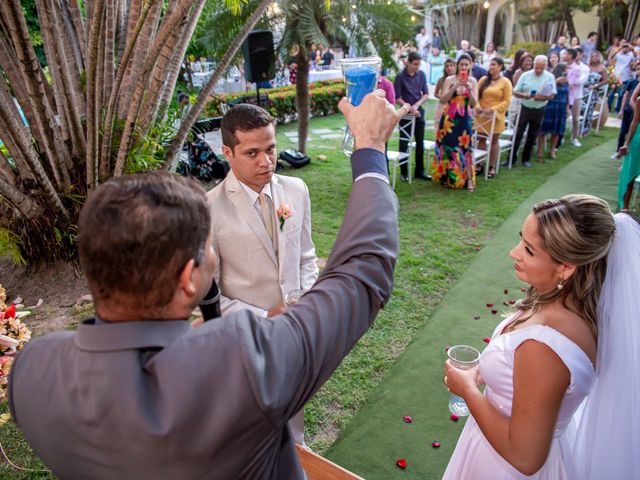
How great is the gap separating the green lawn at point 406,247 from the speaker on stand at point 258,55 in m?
2.11

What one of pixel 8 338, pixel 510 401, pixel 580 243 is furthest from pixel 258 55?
pixel 510 401

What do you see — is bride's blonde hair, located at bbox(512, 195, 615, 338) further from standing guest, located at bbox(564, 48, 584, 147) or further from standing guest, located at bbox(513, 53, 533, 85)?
standing guest, located at bbox(564, 48, 584, 147)

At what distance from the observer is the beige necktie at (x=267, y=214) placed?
9.00 feet

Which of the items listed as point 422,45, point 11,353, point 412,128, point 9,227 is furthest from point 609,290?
point 422,45

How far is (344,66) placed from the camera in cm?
200

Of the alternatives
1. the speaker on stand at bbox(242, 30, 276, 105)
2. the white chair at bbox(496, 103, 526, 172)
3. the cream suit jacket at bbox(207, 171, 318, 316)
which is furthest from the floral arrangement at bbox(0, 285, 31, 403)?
the white chair at bbox(496, 103, 526, 172)

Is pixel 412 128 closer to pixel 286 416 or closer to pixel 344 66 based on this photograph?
pixel 344 66

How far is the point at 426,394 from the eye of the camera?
12.5ft

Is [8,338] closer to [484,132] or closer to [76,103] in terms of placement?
[76,103]

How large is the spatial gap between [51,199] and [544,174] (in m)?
8.70

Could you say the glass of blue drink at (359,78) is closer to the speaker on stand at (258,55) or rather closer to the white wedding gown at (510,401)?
the white wedding gown at (510,401)

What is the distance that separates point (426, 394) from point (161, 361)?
326 centimetres

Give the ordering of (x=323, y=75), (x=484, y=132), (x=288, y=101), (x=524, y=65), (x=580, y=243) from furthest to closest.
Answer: (x=323, y=75), (x=288, y=101), (x=524, y=65), (x=484, y=132), (x=580, y=243)

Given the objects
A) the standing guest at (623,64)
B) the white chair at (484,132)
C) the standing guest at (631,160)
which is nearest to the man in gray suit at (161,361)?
the standing guest at (631,160)
